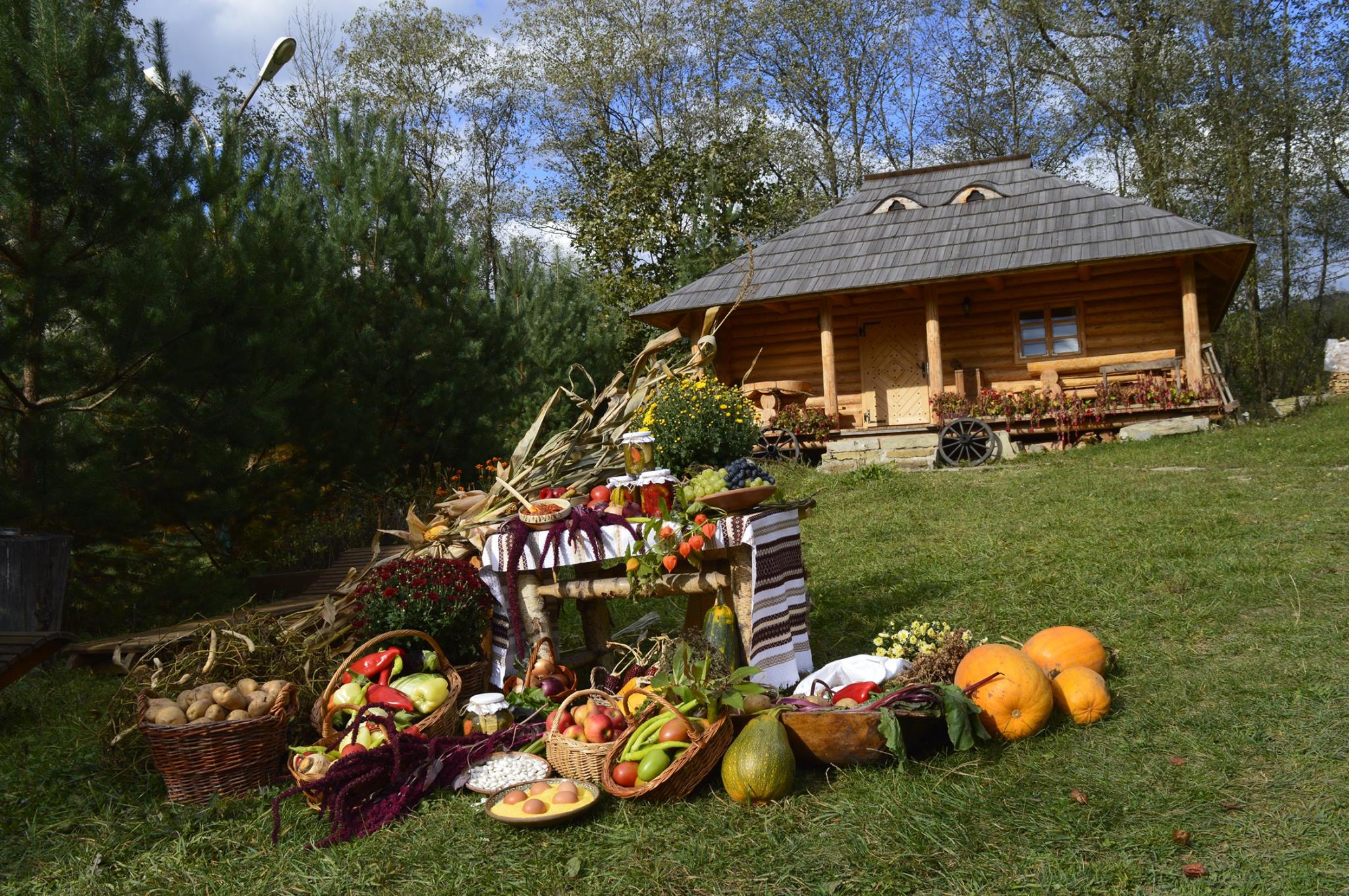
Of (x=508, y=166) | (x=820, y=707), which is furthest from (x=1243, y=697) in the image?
(x=508, y=166)

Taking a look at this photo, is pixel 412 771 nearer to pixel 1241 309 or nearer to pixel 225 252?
pixel 225 252

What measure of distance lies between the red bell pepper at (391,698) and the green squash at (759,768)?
1.27m

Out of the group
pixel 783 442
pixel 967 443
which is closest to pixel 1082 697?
pixel 967 443

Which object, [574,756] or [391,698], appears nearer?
[574,756]

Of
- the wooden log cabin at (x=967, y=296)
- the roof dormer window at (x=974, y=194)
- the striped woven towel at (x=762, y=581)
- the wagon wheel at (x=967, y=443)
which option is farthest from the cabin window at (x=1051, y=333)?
the striped woven towel at (x=762, y=581)

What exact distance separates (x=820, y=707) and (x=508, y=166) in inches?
1018

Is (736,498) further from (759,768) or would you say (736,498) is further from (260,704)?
(260,704)

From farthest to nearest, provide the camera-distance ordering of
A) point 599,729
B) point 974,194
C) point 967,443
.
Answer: point 974,194 → point 967,443 → point 599,729

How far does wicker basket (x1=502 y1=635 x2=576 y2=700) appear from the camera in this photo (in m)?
4.27

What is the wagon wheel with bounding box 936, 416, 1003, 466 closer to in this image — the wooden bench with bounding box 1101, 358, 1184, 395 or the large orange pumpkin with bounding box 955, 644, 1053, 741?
the wooden bench with bounding box 1101, 358, 1184, 395

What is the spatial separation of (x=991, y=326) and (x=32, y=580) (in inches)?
525

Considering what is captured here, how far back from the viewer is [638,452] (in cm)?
484

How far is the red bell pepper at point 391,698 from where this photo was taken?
3838mm

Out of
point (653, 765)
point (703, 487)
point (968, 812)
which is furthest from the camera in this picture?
point (703, 487)
